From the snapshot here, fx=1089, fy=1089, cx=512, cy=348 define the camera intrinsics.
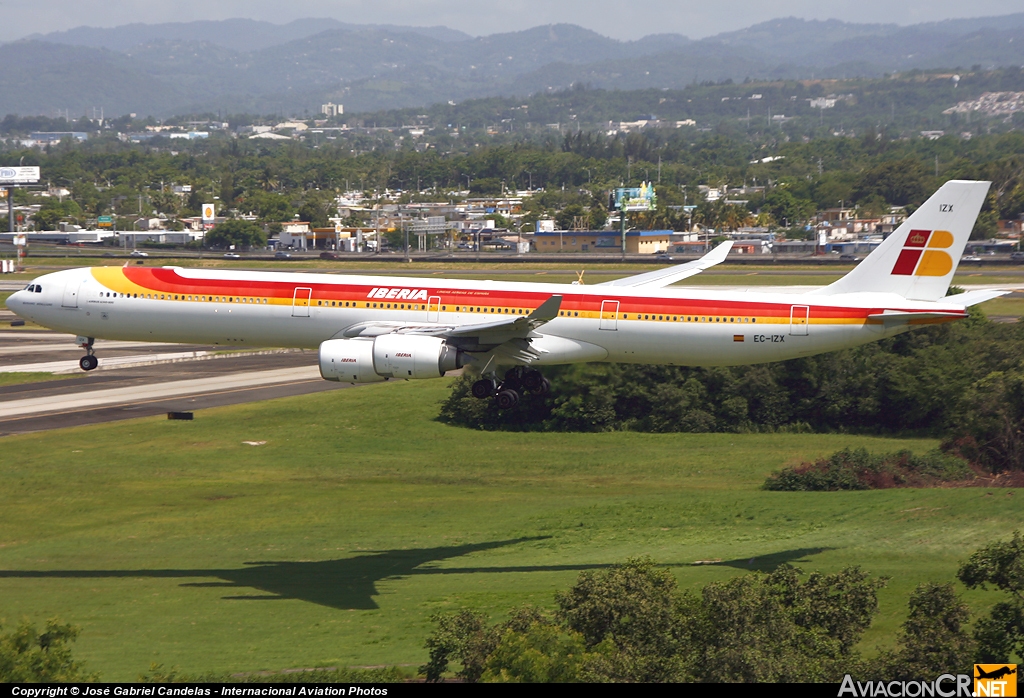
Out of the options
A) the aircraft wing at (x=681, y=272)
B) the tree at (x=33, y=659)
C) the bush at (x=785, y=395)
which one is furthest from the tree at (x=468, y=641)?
the bush at (x=785, y=395)

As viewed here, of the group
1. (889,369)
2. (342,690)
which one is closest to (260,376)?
(889,369)

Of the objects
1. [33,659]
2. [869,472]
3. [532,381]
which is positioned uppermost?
[532,381]

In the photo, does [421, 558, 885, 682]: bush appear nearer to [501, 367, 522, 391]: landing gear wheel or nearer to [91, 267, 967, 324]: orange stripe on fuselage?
[91, 267, 967, 324]: orange stripe on fuselage

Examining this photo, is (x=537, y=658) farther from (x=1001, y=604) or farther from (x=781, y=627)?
(x=1001, y=604)

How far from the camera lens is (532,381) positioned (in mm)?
49906

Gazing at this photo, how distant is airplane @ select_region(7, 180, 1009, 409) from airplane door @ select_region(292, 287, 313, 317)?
0.06 m

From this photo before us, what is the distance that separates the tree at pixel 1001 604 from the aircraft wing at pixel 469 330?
18218 millimetres

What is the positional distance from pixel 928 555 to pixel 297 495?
118 feet

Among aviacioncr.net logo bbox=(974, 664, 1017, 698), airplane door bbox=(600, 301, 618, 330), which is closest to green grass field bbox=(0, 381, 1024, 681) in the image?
aviacioncr.net logo bbox=(974, 664, 1017, 698)

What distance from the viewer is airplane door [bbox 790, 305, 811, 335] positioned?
47000mm

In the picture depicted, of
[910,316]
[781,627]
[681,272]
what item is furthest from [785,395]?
[781,627]

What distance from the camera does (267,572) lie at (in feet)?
176

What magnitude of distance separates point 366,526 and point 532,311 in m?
20.1

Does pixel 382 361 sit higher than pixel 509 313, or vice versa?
pixel 509 313
